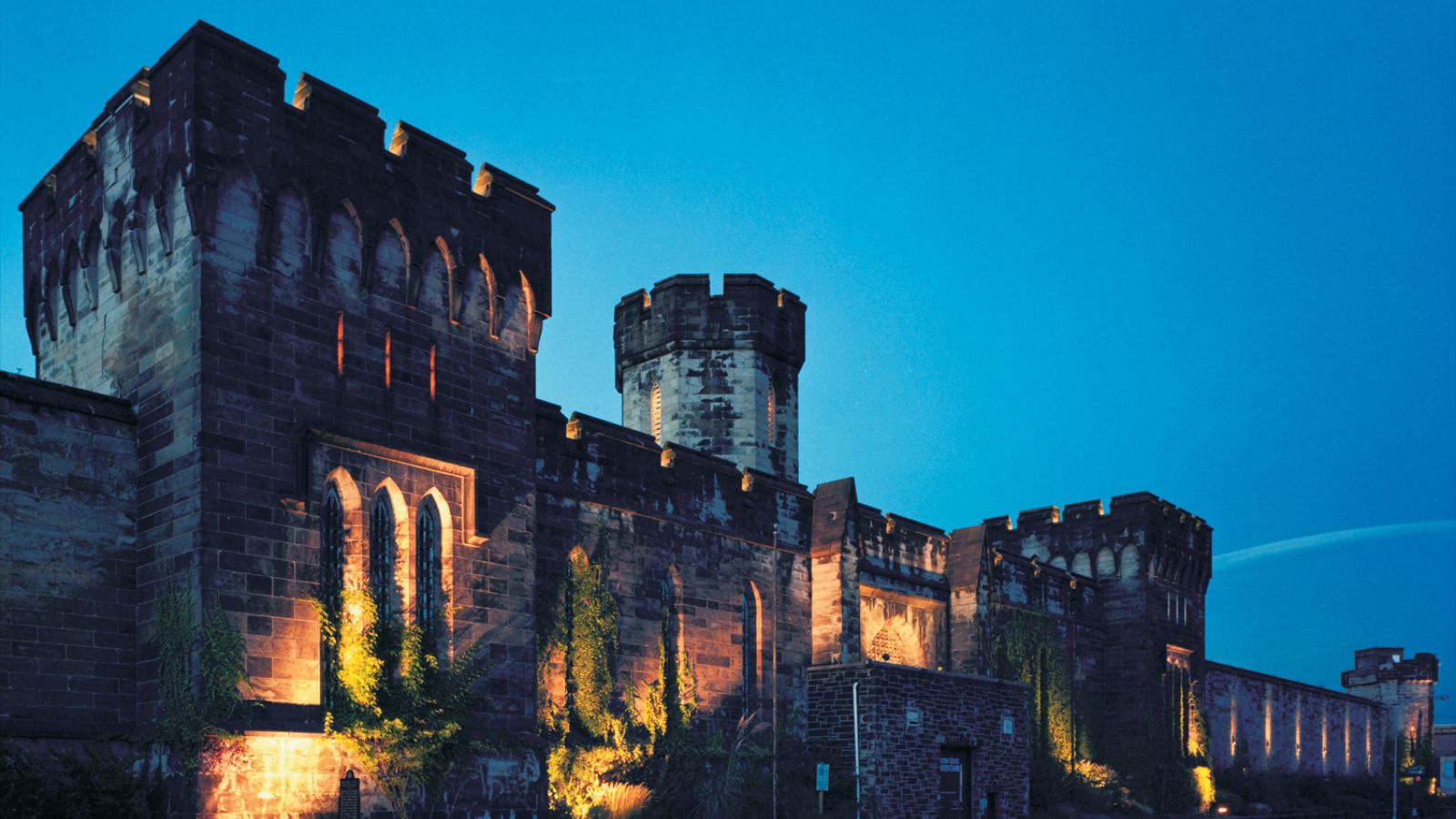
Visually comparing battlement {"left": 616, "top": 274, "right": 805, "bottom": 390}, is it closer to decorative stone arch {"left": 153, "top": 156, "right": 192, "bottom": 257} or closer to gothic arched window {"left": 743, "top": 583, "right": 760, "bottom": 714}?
gothic arched window {"left": 743, "top": 583, "right": 760, "bottom": 714}

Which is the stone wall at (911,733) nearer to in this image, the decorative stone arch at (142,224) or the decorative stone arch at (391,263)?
the decorative stone arch at (391,263)

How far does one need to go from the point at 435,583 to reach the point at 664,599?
22.5 ft

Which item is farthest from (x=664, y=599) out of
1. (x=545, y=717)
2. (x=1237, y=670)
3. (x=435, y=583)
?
(x=1237, y=670)

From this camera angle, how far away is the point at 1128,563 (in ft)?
135

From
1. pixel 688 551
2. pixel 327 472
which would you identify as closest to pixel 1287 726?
pixel 688 551

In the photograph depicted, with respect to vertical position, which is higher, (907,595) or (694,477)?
(694,477)

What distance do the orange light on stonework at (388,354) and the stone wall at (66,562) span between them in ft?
11.3

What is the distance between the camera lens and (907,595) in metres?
31.9

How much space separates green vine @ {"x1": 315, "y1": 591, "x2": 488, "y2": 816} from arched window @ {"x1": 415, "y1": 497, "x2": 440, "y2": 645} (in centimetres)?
28

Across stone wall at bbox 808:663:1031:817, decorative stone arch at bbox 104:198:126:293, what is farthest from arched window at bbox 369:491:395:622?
stone wall at bbox 808:663:1031:817

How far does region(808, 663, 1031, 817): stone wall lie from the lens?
26.7 m

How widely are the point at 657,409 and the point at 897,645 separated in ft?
29.0

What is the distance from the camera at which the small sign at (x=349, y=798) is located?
16.9m

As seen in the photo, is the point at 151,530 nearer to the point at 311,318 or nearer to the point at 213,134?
the point at 311,318
